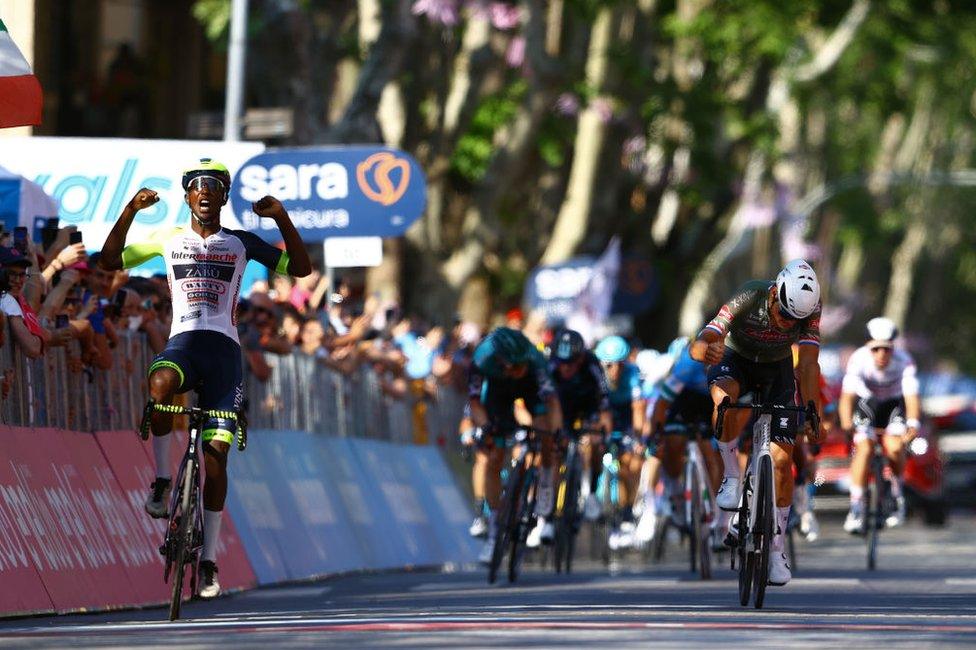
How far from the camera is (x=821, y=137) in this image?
54.3 m

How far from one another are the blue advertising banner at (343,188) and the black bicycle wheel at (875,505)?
171 inches

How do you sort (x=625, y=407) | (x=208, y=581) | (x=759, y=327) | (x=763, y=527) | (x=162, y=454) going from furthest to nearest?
1. (x=625, y=407)
2. (x=759, y=327)
3. (x=763, y=527)
4. (x=162, y=454)
5. (x=208, y=581)

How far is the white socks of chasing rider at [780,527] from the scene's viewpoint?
1409 centimetres

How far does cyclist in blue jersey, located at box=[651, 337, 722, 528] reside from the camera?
19.7m

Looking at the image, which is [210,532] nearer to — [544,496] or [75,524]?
[75,524]

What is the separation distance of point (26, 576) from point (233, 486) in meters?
4.31

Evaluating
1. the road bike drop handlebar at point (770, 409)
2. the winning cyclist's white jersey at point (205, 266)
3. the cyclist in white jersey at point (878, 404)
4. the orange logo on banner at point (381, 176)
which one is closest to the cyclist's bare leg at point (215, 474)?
the winning cyclist's white jersey at point (205, 266)

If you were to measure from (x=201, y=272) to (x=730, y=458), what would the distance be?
341cm

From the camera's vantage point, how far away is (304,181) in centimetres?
2075

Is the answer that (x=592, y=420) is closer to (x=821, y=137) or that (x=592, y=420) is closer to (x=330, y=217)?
(x=330, y=217)

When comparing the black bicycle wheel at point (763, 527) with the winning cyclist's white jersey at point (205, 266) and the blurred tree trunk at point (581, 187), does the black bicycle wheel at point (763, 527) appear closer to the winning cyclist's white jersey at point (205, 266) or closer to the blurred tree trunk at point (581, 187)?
the winning cyclist's white jersey at point (205, 266)

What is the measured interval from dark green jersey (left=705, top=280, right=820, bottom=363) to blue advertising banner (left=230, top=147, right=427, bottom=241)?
257 inches

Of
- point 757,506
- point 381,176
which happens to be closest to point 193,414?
point 757,506

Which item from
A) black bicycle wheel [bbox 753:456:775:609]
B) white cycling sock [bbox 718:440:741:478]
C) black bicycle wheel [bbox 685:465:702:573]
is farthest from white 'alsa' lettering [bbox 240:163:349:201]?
black bicycle wheel [bbox 753:456:775:609]
